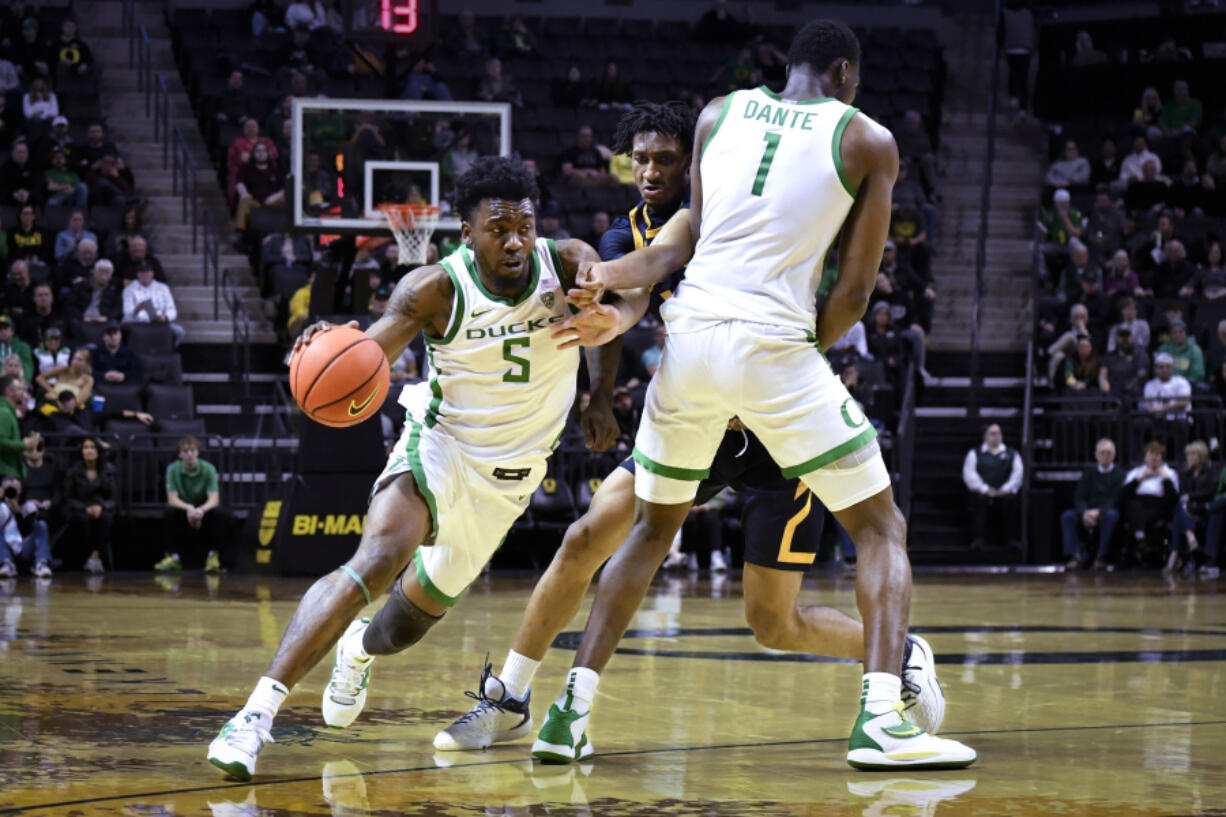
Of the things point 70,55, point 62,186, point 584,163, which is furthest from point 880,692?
point 70,55

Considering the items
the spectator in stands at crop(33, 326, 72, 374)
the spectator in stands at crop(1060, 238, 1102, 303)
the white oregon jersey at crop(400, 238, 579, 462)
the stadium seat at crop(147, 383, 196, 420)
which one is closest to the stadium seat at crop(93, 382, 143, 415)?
the stadium seat at crop(147, 383, 196, 420)

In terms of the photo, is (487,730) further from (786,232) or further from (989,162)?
(989,162)

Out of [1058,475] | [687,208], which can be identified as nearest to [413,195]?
[1058,475]

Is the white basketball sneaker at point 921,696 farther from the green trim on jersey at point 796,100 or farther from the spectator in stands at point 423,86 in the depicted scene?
the spectator in stands at point 423,86

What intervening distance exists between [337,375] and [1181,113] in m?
18.9

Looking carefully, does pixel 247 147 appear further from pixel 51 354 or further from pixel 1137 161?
pixel 1137 161

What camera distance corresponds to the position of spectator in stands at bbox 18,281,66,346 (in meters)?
15.5

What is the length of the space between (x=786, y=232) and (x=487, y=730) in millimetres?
1712

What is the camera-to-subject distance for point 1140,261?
1922 cm

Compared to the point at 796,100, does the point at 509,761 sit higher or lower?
lower

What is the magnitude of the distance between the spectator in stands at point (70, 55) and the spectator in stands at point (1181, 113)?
1329 centimetres

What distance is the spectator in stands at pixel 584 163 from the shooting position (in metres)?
19.2

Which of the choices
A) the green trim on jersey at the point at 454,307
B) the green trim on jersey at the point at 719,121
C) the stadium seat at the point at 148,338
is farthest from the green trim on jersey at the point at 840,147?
the stadium seat at the point at 148,338

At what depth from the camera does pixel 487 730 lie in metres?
5.00
